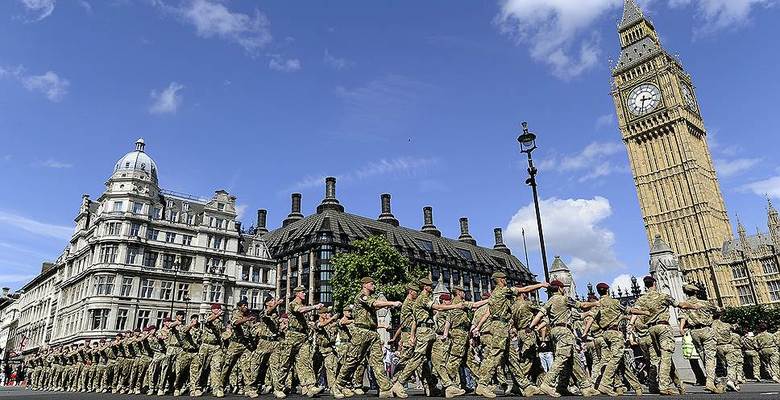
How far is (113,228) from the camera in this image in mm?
43969

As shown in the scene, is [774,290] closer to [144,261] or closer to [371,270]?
[371,270]

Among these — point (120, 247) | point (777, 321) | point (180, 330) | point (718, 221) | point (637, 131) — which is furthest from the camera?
point (637, 131)

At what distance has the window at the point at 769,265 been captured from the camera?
69425 millimetres

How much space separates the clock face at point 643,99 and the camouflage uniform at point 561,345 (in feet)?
278

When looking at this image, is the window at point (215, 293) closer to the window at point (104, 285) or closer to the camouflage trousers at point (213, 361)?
the window at point (104, 285)

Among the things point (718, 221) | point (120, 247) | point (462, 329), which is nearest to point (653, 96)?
point (718, 221)

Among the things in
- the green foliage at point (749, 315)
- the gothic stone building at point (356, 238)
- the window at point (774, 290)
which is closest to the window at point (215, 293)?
the gothic stone building at point (356, 238)

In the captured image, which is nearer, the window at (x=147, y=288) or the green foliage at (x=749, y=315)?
the window at (x=147, y=288)

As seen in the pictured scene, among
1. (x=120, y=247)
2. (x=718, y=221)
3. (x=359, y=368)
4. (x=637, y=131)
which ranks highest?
(x=637, y=131)

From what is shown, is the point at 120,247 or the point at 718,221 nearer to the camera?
the point at 120,247

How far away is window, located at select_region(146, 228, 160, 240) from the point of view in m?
45.7

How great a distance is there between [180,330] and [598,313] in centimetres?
990

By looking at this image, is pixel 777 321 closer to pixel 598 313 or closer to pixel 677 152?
pixel 677 152

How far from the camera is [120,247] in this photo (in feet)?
143
